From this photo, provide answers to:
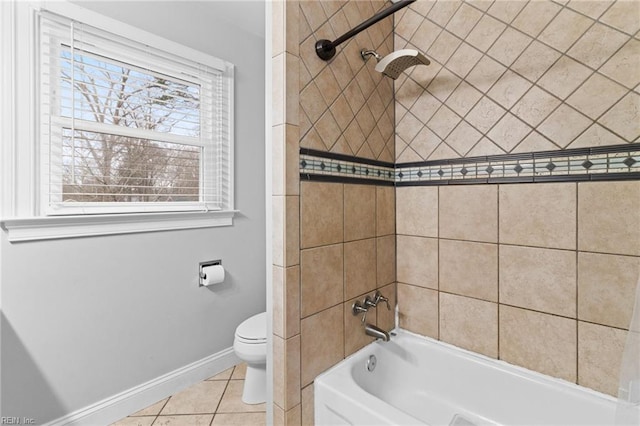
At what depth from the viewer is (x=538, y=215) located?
1.30 meters

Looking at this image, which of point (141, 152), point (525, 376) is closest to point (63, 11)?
point (141, 152)

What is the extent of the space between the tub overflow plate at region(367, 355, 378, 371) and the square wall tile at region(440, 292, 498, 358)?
15.0 inches

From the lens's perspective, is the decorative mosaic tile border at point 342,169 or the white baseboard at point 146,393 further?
the white baseboard at point 146,393

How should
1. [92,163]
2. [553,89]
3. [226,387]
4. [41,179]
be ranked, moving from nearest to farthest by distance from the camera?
[553,89] → [41,179] → [92,163] → [226,387]

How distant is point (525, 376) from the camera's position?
131 centimetres

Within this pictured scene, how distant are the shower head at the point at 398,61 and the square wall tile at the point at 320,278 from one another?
0.81 m

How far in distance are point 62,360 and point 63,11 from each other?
177cm

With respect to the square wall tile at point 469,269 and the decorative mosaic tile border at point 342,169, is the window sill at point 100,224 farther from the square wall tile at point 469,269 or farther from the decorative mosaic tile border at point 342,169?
the square wall tile at point 469,269

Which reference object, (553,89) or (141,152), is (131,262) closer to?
(141,152)

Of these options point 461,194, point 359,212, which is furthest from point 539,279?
point 359,212

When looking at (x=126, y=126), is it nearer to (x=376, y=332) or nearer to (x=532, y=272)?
(x=376, y=332)

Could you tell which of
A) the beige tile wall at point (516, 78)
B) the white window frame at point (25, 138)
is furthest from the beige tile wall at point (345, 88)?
the white window frame at point (25, 138)

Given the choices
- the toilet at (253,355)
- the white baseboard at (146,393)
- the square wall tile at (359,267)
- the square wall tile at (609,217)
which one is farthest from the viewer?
the toilet at (253,355)

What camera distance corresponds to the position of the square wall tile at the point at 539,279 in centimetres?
124
